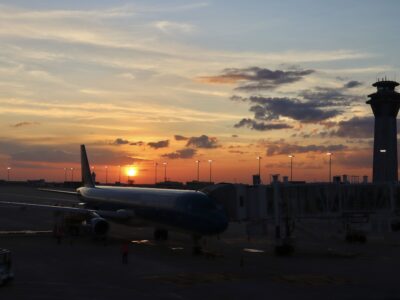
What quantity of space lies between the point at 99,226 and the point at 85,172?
24041mm

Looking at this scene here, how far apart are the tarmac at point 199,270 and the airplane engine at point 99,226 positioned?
117 cm

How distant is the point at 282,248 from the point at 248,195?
458 cm

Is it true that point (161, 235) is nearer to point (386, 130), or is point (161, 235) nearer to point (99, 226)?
point (99, 226)

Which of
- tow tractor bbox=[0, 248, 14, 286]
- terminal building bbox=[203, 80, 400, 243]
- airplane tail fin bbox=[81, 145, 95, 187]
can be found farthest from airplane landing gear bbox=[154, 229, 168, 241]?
tow tractor bbox=[0, 248, 14, 286]

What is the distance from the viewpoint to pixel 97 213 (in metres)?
52.2

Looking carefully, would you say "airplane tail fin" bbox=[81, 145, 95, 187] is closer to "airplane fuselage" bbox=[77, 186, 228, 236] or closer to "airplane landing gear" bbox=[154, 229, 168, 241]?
"airplane fuselage" bbox=[77, 186, 228, 236]

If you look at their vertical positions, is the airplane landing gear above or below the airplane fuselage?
below

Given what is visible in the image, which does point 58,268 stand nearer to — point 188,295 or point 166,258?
point 166,258

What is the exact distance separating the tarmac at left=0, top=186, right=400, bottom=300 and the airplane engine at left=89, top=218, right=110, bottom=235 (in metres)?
1.17

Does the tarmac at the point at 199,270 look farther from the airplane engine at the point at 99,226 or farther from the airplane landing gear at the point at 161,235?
the airplane engine at the point at 99,226

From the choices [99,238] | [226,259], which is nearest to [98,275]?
[226,259]

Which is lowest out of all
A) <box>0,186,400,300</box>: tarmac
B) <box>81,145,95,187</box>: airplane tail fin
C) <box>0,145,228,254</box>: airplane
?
<box>0,186,400,300</box>: tarmac

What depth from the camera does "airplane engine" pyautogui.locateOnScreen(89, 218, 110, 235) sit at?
47953 mm

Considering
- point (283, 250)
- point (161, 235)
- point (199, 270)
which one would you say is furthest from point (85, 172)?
point (199, 270)
